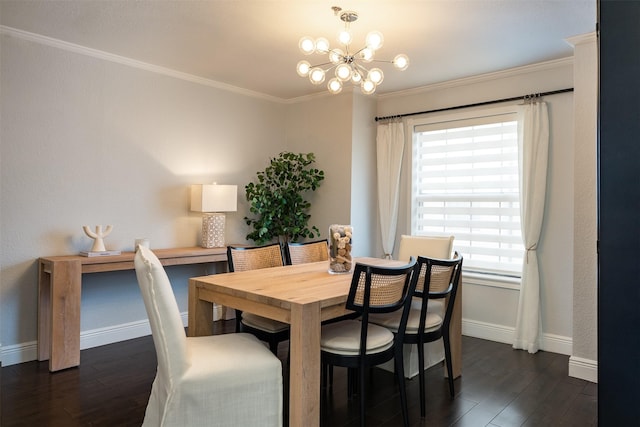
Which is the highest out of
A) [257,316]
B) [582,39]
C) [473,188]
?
[582,39]

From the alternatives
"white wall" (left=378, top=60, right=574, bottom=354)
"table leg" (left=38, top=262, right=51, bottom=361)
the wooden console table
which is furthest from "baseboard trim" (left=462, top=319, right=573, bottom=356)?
"table leg" (left=38, top=262, right=51, bottom=361)

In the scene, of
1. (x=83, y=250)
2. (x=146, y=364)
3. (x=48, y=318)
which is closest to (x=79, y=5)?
(x=83, y=250)

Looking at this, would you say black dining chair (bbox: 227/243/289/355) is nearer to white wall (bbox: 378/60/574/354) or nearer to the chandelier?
the chandelier

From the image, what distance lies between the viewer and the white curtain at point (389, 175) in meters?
4.66

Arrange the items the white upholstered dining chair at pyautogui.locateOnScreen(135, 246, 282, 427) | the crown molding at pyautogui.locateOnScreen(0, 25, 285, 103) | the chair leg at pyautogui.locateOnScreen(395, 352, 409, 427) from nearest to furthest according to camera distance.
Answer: the white upholstered dining chair at pyautogui.locateOnScreen(135, 246, 282, 427)
the chair leg at pyautogui.locateOnScreen(395, 352, 409, 427)
the crown molding at pyautogui.locateOnScreen(0, 25, 285, 103)

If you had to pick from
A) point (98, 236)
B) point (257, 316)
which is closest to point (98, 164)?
point (98, 236)

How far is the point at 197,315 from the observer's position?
2488 mm

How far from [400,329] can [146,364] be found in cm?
205

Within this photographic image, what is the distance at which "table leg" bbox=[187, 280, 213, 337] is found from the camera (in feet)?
8.14

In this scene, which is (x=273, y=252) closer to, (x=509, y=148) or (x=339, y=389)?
(x=339, y=389)

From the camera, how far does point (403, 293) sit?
7.57 feet

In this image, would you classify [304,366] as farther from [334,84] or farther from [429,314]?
[334,84]

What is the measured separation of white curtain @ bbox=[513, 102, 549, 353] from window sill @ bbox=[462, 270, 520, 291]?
13cm

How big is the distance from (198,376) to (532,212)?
3.12m
